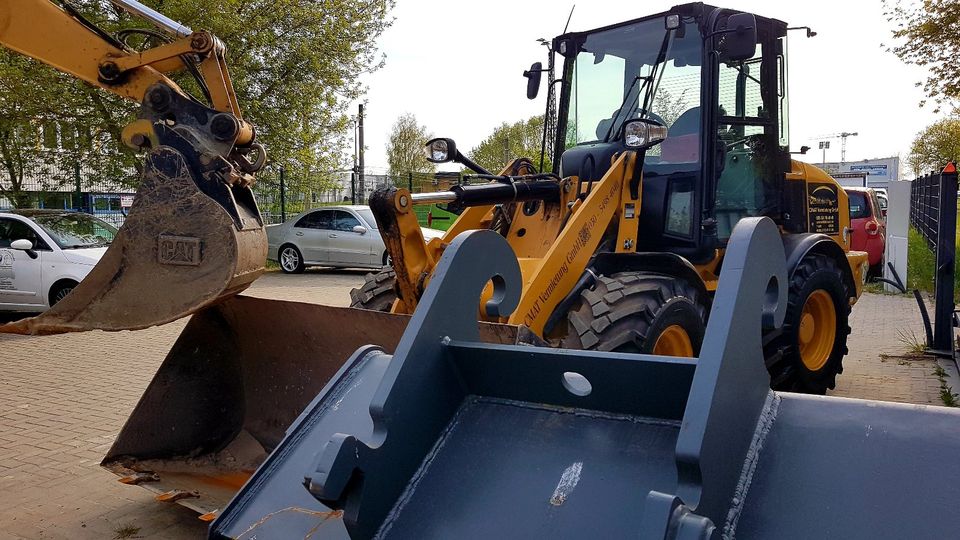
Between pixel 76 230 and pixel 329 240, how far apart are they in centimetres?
654

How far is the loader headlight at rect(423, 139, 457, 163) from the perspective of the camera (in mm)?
5234

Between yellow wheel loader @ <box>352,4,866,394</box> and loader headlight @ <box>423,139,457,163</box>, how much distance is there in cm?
1

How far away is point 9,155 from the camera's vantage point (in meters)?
16.8

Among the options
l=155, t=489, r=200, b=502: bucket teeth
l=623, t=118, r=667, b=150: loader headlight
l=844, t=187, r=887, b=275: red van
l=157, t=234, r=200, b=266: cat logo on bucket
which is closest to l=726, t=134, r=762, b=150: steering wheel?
l=623, t=118, r=667, b=150: loader headlight

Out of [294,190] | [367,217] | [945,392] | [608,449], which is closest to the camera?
[608,449]

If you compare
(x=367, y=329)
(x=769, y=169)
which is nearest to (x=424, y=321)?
(x=367, y=329)

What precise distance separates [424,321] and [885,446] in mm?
1133

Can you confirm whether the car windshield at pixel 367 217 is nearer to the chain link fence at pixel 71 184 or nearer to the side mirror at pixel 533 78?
the chain link fence at pixel 71 184

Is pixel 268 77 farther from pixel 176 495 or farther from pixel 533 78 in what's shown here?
pixel 176 495

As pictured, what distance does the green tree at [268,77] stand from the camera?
1532cm

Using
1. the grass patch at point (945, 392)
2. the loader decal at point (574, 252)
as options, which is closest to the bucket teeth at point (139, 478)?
the loader decal at point (574, 252)

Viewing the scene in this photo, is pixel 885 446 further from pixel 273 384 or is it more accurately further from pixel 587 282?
pixel 273 384

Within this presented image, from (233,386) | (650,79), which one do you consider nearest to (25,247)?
(233,386)

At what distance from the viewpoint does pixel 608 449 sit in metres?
1.89
